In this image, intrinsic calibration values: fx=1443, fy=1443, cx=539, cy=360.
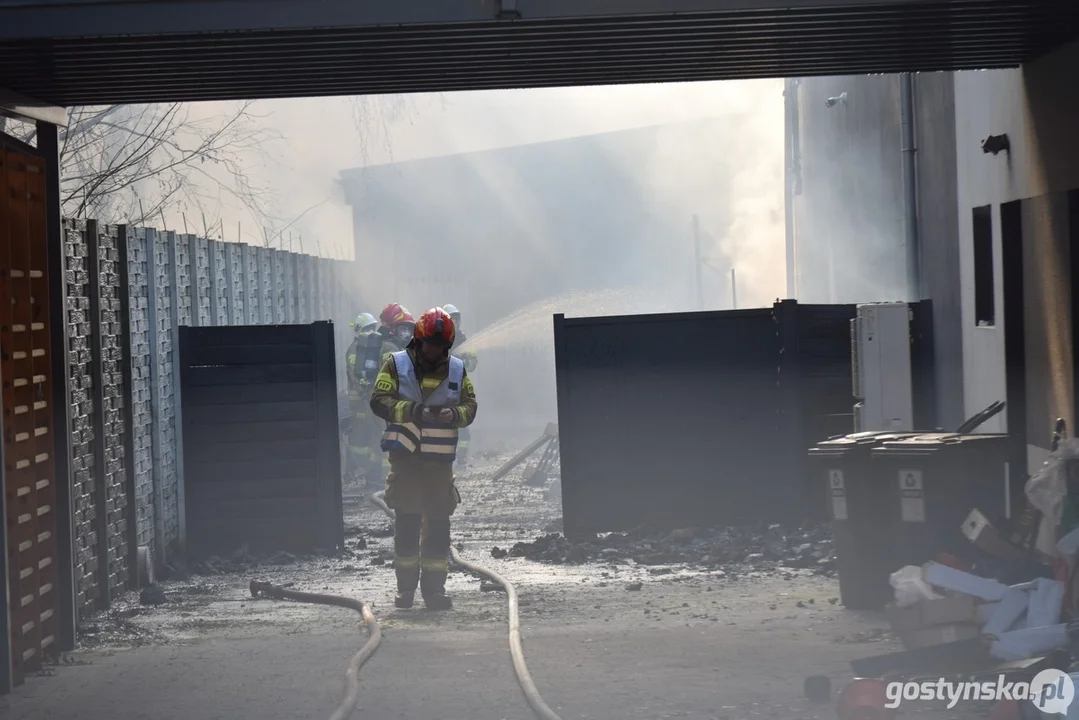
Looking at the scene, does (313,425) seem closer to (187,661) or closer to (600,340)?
(600,340)

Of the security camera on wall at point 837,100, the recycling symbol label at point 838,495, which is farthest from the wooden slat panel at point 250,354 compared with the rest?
the security camera on wall at point 837,100

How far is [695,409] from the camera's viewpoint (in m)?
12.1

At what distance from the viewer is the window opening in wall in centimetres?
1096

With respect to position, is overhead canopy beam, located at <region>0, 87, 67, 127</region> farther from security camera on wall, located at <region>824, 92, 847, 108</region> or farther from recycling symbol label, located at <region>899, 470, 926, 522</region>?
security camera on wall, located at <region>824, 92, 847, 108</region>

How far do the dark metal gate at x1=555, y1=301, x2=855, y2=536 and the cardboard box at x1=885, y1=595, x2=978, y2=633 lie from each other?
15.7ft

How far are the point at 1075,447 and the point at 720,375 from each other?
4792 mm

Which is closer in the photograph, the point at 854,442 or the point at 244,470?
the point at 854,442

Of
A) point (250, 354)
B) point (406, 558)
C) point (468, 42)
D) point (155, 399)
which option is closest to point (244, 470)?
point (250, 354)

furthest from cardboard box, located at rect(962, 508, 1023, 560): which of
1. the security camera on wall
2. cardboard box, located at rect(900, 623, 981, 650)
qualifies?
the security camera on wall

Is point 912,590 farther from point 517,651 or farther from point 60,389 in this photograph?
point 60,389

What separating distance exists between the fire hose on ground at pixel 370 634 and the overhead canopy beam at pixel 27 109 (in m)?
3.46

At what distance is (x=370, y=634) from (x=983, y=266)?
5.58 metres

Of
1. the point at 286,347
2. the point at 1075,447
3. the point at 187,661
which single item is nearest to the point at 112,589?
the point at 187,661

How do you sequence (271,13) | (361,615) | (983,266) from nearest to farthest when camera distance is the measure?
(271,13) < (361,615) < (983,266)
